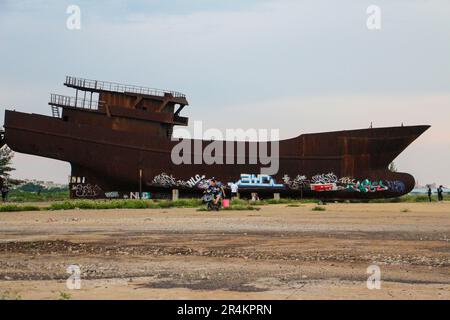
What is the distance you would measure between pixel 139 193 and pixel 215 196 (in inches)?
700

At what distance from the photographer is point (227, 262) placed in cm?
896

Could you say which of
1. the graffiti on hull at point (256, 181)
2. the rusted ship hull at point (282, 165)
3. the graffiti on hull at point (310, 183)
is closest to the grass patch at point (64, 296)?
the graffiti on hull at point (310, 183)

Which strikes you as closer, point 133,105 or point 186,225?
point 186,225

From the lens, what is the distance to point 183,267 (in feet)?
27.6

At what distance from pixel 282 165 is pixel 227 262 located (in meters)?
33.7

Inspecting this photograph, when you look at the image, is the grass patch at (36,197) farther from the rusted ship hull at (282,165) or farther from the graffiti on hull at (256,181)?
the graffiti on hull at (256,181)

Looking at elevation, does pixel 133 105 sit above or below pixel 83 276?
above

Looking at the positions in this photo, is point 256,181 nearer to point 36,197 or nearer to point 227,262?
point 36,197

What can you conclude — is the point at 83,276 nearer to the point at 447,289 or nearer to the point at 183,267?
the point at 183,267

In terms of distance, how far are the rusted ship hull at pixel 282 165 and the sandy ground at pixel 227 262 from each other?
26.9 m

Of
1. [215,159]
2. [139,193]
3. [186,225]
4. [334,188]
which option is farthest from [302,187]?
[186,225]

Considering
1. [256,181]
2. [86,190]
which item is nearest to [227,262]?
[256,181]
